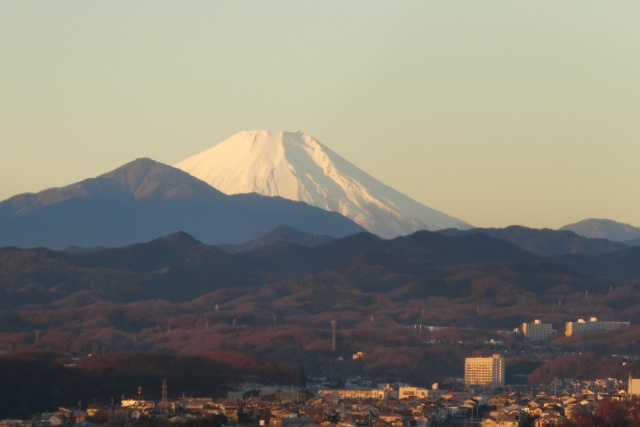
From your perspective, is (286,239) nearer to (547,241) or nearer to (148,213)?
(547,241)

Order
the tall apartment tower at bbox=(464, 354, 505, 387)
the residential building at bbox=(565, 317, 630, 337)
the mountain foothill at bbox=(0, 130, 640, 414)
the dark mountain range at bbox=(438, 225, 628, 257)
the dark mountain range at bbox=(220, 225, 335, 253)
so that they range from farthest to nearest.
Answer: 1. the dark mountain range at bbox=(438, 225, 628, 257)
2. the dark mountain range at bbox=(220, 225, 335, 253)
3. the residential building at bbox=(565, 317, 630, 337)
4. the mountain foothill at bbox=(0, 130, 640, 414)
5. the tall apartment tower at bbox=(464, 354, 505, 387)

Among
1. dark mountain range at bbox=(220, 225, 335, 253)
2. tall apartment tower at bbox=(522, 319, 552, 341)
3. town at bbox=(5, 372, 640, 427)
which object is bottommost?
town at bbox=(5, 372, 640, 427)

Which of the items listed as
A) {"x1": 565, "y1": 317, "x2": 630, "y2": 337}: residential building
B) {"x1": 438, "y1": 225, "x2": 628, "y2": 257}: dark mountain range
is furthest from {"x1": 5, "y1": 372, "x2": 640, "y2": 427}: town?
{"x1": 438, "y1": 225, "x2": 628, "y2": 257}: dark mountain range

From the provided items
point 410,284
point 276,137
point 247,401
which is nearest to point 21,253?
point 410,284

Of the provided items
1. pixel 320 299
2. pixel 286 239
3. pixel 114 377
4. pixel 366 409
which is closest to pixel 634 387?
pixel 366 409

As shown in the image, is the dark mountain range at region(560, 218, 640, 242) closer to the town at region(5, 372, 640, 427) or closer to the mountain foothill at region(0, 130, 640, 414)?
the mountain foothill at region(0, 130, 640, 414)

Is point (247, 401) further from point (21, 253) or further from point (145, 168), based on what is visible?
point (145, 168)
